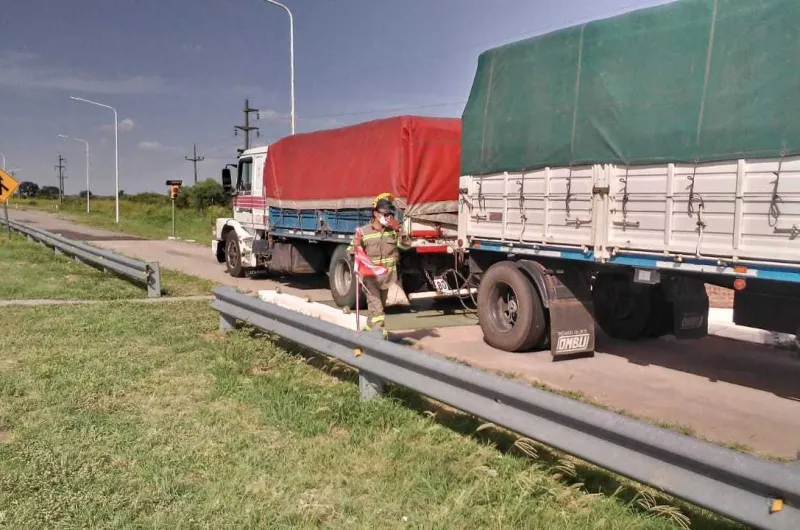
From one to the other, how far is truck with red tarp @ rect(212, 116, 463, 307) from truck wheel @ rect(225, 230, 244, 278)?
0.51m

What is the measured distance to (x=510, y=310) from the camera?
854cm

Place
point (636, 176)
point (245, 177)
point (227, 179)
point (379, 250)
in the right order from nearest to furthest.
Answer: point (636, 176) → point (379, 250) → point (245, 177) → point (227, 179)

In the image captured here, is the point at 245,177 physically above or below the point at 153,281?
above

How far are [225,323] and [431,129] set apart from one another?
458 centimetres

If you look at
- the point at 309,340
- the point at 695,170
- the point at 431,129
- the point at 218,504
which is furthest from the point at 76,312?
the point at 695,170

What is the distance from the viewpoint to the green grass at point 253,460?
140 inches

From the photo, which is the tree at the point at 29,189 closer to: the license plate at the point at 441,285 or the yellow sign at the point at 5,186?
the yellow sign at the point at 5,186

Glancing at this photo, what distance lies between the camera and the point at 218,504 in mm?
3658

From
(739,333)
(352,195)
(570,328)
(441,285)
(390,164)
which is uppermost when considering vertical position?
(390,164)

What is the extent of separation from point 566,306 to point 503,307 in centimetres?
104

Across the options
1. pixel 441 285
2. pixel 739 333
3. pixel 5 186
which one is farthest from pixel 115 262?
pixel 739 333

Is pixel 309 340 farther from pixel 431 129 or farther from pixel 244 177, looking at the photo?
pixel 244 177

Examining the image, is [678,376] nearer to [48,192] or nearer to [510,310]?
[510,310]

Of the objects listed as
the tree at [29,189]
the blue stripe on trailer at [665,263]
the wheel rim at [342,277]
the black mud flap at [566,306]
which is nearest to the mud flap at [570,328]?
the black mud flap at [566,306]
